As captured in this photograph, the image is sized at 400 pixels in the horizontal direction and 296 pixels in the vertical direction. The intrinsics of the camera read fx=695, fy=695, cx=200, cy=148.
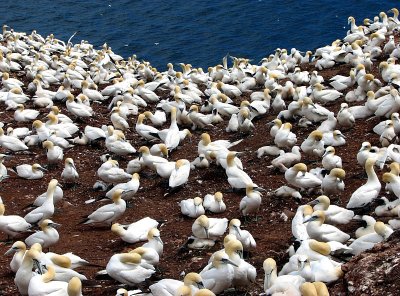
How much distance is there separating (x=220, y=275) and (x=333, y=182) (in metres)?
3.35

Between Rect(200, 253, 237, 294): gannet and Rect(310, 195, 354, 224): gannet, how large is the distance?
225 cm

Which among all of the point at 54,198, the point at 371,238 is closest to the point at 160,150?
the point at 54,198

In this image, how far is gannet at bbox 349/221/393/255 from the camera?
7848 mm

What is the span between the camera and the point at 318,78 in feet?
52.1

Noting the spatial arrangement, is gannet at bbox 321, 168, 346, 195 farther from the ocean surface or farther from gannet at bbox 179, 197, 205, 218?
the ocean surface

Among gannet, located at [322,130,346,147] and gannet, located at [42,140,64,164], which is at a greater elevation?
gannet, located at [42,140,64,164]

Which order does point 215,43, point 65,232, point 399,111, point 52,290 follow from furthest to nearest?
point 215,43 → point 399,111 → point 65,232 → point 52,290

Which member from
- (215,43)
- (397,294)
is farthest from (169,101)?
(215,43)

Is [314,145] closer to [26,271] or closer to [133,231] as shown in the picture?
[133,231]

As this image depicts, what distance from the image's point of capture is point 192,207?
10367 millimetres

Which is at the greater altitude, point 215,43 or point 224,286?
point 224,286

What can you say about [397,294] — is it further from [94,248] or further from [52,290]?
[94,248]

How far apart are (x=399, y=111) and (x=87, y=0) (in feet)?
89.9

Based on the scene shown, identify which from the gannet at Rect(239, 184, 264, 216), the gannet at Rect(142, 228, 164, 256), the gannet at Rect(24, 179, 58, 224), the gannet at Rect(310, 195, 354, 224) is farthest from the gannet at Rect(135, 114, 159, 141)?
the gannet at Rect(310, 195, 354, 224)
